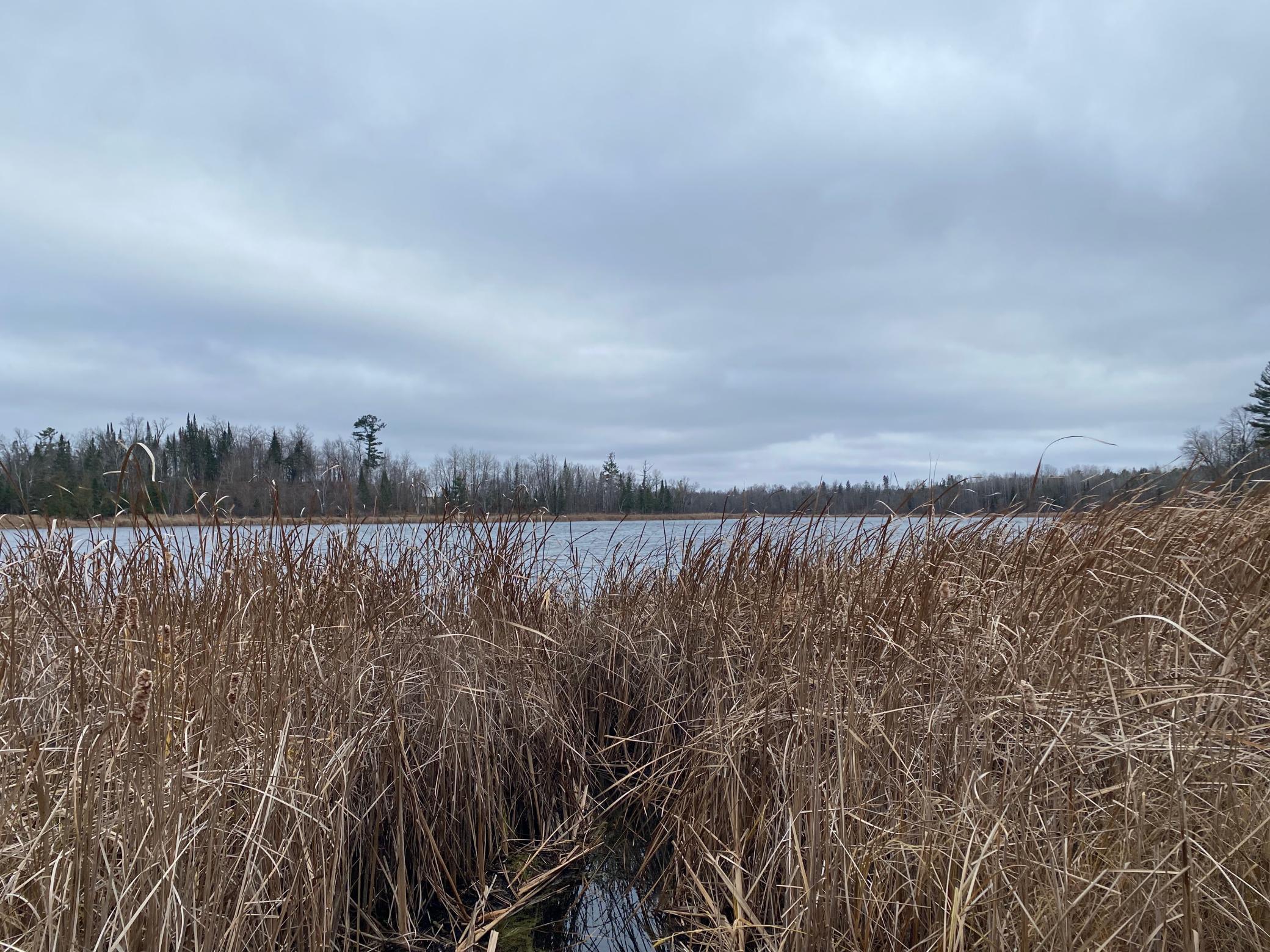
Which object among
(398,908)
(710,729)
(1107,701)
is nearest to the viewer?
(1107,701)

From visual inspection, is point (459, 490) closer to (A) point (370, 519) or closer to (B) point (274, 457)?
(A) point (370, 519)

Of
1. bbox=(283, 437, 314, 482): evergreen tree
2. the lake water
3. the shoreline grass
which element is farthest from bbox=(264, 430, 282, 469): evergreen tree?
the shoreline grass

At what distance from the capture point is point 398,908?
3.03m

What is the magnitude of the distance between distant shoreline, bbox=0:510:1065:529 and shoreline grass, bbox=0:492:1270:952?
145mm

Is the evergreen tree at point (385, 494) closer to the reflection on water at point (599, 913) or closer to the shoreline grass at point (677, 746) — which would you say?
the shoreline grass at point (677, 746)

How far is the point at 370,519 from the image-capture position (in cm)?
451

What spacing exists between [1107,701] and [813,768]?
4.55ft

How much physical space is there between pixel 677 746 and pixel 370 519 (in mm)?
2500

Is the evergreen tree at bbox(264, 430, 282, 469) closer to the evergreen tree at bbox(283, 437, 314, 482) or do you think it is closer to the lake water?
the evergreen tree at bbox(283, 437, 314, 482)

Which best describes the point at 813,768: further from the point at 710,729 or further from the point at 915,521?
the point at 915,521

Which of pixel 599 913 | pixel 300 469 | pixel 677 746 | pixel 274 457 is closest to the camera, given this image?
pixel 599 913

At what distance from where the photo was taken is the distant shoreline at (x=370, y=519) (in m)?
3.57

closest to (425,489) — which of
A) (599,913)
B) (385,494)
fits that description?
(385,494)

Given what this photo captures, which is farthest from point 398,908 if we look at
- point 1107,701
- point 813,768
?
point 1107,701
